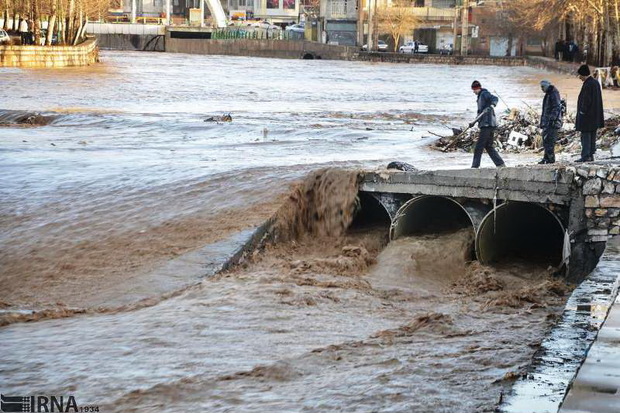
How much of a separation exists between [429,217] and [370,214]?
0.89m

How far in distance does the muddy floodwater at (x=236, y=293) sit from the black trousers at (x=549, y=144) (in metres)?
1.76

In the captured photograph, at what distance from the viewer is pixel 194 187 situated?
1802 cm

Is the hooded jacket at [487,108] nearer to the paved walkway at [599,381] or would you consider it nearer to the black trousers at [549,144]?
the black trousers at [549,144]

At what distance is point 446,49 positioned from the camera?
11538 centimetres

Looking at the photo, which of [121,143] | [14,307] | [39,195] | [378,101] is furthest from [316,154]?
[378,101]

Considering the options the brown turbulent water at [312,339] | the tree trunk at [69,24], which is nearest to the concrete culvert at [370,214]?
the brown turbulent water at [312,339]

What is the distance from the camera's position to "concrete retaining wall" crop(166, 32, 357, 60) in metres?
109

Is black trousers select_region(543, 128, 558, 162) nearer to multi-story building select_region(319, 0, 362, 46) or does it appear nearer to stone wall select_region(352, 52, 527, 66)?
stone wall select_region(352, 52, 527, 66)

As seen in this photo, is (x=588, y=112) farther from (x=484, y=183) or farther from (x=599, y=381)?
(x=599, y=381)

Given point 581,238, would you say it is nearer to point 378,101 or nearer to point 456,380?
point 456,380

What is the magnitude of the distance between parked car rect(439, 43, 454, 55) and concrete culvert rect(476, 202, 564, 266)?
96.4 m

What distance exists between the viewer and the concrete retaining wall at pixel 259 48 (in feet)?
357

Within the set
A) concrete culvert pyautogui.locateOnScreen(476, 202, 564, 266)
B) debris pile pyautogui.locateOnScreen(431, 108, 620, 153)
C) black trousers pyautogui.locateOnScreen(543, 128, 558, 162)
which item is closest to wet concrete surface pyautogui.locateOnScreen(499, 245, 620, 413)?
concrete culvert pyautogui.locateOnScreen(476, 202, 564, 266)

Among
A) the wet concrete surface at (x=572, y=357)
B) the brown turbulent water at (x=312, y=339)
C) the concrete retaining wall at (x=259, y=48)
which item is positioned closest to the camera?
the wet concrete surface at (x=572, y=357)
